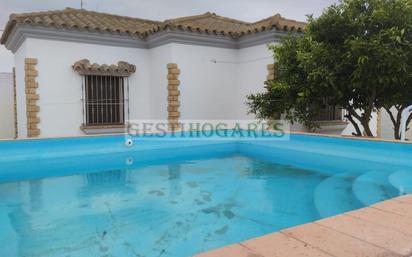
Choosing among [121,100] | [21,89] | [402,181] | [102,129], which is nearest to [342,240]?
[402,181]

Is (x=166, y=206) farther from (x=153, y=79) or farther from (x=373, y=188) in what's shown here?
(x=153, y=79)

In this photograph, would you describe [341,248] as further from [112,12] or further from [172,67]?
[112,12]

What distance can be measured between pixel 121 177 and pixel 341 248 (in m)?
5.24

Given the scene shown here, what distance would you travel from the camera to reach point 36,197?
549cm

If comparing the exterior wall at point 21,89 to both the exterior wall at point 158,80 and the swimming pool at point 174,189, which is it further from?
the exterior wall at point 158,80

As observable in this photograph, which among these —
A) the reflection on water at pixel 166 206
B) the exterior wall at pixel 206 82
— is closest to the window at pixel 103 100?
the exterior wall at pixel 206 82

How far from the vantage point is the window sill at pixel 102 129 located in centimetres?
1069

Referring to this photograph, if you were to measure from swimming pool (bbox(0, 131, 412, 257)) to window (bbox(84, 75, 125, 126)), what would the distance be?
7.03 ft

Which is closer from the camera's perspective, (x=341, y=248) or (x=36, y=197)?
(x=341, y=248)

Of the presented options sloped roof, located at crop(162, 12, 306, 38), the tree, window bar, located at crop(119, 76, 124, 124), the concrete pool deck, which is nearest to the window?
window bar, located at crop(119, 76, 124, 124)

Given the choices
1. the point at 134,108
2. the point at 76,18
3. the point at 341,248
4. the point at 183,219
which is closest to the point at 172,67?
the point at 134,108

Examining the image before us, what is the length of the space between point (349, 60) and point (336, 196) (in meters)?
4.11

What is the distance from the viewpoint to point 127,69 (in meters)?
11.2

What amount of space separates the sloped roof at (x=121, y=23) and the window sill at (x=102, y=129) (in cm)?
283
